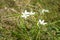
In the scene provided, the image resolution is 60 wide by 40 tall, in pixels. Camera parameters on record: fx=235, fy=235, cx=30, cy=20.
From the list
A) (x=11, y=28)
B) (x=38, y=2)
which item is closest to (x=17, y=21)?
(x=11, y=28)

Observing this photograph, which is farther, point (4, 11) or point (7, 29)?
point (4, 11)

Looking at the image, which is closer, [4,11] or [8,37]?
[8,37]

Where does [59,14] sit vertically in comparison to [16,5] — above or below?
below

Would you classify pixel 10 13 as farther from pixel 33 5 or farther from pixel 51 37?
pixel 51 37

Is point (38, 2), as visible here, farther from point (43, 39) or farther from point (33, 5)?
point (43, 39)

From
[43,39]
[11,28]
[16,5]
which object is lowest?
[43,39]

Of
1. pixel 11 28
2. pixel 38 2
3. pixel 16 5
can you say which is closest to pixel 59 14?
pixel 38 2

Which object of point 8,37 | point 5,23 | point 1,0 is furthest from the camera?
point 1,0

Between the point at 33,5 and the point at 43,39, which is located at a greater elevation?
the point at 33,5

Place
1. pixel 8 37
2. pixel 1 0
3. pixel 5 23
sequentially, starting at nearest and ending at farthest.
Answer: pixel 8 37 < pixel 5 23 < pixel 1 0
